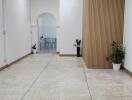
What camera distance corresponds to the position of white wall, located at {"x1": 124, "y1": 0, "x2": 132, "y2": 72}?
6.18 metres

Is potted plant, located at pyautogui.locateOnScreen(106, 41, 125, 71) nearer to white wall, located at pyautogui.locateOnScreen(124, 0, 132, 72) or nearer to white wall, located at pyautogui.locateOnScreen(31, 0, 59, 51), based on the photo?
white wall, located at pyautogui.locateOnScreen(124, 0, 132, 72)

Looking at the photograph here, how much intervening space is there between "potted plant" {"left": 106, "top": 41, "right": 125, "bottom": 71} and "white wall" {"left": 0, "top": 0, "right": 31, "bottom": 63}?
4.03 m

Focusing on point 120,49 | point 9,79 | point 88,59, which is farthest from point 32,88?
point 120,49

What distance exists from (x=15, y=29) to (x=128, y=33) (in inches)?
192

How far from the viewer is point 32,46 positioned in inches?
481

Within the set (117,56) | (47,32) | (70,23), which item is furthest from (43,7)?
(117,56)

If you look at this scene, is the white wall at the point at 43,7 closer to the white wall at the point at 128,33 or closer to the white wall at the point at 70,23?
the white wall at the point at 70,23

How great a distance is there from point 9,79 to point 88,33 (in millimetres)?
3346

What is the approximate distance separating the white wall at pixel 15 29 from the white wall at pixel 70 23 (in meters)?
2.15

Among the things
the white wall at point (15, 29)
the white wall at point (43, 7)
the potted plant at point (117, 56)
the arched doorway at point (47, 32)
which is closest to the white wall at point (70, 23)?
the white wall at point (43, 7)

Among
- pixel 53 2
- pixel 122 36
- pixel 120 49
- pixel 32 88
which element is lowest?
pixel 32 88

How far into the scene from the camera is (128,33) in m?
6.41

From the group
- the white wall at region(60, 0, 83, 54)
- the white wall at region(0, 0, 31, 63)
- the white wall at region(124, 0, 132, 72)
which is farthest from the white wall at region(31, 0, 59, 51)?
the white wall at region(124, 0, 132, 72)

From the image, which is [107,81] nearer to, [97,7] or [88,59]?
[88,59]
